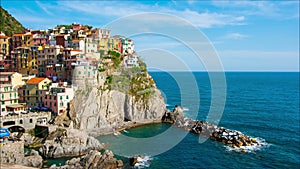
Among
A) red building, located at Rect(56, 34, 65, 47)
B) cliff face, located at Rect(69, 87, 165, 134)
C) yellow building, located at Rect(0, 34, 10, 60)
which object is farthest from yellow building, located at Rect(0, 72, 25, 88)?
yellow building, located at Rect(0, 34, 10, 60)

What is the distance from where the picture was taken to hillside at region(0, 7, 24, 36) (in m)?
82.2

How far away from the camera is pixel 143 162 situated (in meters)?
34.4

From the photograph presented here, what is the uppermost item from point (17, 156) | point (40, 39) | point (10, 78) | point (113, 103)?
point (40, 39)

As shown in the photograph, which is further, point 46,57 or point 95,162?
point 46,57

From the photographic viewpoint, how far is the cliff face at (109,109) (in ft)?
154

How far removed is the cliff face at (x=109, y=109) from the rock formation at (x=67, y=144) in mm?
6462

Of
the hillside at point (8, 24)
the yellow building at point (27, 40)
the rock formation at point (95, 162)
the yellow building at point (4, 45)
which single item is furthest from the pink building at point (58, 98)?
the hillside at point (8, 24)

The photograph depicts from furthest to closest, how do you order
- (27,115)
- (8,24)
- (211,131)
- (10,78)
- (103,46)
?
1. (8,24)
2. (103,46)
3. (211,131)
4. (10,78)
5. (27,115)

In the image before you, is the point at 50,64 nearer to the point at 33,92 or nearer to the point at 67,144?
the point at 33,92

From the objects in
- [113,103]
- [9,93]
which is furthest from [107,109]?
[9,93]

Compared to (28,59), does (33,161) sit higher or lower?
lower

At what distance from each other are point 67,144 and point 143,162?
11.6 metres

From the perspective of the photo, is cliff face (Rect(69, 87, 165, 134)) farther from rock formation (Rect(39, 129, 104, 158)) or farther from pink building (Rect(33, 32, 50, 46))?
pink building (Rect(33, 32, 50, 46))

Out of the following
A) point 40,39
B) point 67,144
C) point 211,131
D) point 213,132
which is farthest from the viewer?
point 40,39
